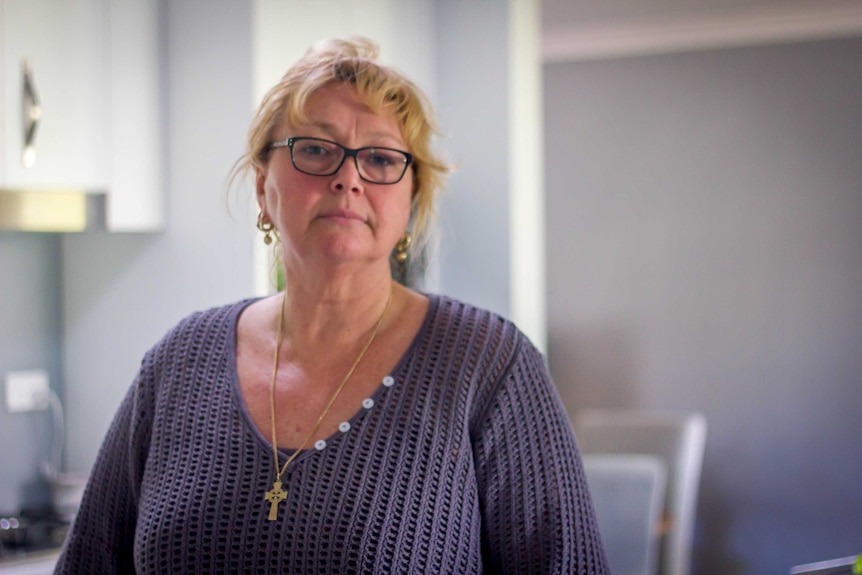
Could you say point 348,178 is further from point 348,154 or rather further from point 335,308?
point 335,308

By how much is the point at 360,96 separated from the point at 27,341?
1510 mm

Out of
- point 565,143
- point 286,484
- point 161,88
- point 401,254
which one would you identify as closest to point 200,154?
point 161,88

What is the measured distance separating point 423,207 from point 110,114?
110 centimetres

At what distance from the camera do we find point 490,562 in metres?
1.11

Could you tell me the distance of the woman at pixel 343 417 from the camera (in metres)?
1.08

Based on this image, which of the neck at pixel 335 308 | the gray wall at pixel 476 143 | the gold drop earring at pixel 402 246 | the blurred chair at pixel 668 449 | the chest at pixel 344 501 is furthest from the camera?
the blurred chair at pixel 668 449

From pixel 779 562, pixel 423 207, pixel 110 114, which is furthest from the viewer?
pixel 779 562

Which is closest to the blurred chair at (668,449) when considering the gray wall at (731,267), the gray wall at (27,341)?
the gray wall at (731,267)

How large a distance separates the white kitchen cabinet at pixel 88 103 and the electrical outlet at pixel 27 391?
1.53ft

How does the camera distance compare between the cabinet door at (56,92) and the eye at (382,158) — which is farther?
the cabinet door at (56,92)

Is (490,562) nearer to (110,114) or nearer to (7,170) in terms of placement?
(7,170)

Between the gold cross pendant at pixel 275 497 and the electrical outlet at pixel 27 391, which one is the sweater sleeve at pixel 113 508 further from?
the electrical outlet at pixel 27 391

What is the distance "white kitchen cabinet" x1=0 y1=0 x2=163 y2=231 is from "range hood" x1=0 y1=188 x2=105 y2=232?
40mm

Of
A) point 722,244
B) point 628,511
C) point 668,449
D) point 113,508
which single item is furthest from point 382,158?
point 722,244
